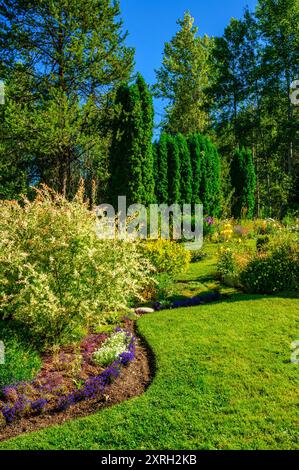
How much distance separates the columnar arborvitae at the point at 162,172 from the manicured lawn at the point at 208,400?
8.87 meters

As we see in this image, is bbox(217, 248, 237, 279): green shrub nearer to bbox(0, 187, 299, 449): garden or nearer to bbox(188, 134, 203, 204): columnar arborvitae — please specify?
bbox(0, 187, 299, 449): garden

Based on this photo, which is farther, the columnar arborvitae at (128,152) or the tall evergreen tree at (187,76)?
the tall evergreen tree at (187,76)

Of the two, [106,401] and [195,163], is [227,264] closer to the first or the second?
[106,401]

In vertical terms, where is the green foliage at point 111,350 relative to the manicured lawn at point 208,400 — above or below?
above

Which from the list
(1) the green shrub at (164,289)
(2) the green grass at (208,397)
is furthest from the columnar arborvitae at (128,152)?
(2) the green grass at (208,397)

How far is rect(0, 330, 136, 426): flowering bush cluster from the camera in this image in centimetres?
370

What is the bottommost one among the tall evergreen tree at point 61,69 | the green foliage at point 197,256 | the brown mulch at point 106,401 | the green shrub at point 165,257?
the brown mulch at point 106,401

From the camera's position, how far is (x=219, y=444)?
3078 mm

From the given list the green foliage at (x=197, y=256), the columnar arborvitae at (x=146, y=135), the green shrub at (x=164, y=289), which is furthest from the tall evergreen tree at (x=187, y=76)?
the green shrub at (x=164, y=289)

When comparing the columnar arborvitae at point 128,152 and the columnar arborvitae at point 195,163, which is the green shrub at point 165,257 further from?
the columnar arborvitae at point 195,163

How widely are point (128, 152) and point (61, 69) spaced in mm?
4399

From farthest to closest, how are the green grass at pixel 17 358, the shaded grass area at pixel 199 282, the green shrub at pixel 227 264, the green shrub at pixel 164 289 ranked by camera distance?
the green shrub at pixel 227 264 → the shaded grass area at pixel 199 282 → the green shrub at pixel 164 289 → the green grass at pixel 17 358

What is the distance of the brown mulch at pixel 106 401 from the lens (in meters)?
3.51

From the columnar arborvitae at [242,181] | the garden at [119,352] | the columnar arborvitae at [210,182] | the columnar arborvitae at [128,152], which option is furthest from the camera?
the columnar arborvitae at [242,181]
